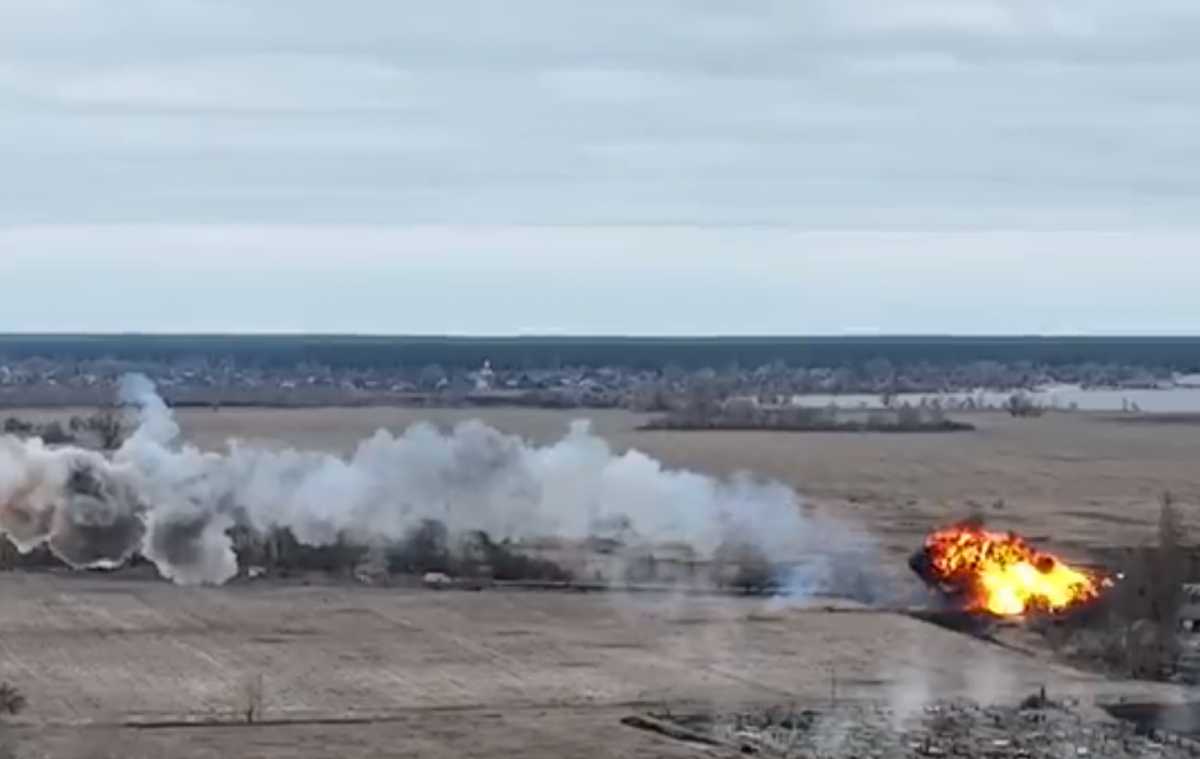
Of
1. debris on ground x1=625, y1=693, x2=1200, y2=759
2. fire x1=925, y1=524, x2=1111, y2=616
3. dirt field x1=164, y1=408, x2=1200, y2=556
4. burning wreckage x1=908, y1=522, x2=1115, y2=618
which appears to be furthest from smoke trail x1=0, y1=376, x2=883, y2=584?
debris on ground x1=625, y1=693, x2=1200, y2=759

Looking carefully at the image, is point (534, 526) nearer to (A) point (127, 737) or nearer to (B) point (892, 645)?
(B) point (892, 645)

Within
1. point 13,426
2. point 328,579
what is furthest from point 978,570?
point 13,426

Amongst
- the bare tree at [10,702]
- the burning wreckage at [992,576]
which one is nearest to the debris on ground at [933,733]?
the bare tree at [10,702]

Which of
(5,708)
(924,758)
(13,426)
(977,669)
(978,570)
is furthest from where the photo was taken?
(13,426)

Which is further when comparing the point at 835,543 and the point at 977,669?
the point at 835,543

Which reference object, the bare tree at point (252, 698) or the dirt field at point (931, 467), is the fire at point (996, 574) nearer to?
the dirt field at point (931, 467)

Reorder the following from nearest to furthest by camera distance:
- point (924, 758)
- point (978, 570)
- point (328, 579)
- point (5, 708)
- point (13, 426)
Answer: point (924, 758) → point (5, 708) → point (978, 570) → point (328, 579) → point (13, 426)

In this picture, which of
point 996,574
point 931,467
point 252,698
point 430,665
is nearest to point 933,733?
point 252,698

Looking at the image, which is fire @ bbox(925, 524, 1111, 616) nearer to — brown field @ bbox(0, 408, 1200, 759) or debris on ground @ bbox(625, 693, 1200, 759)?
brown field @ bbox(0, 408, 1200, 759)
